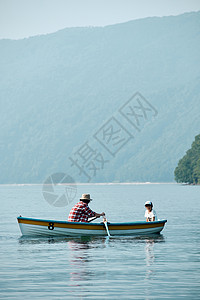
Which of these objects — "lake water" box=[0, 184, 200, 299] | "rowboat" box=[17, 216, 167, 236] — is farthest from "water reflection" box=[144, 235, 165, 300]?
"rowboat" box=[17, 216, 167, 236]

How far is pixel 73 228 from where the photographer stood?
39.2 m

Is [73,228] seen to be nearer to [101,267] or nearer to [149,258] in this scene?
[149,258]

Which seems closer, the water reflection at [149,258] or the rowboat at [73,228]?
the water reflection at [149,258]

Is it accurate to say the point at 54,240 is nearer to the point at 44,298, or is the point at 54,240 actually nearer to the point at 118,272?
the point at 118,272

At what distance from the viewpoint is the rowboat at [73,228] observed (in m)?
39.2

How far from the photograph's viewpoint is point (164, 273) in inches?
1000

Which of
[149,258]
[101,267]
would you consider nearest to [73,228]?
[149,258]

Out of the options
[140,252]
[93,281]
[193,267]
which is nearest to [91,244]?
[140,252]

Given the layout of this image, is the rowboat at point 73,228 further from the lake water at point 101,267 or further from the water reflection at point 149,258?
the water reflection at point 149,258

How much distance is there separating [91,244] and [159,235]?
248 inches

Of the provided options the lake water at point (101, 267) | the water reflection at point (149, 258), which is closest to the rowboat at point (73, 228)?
the lake water at point (101, 267)

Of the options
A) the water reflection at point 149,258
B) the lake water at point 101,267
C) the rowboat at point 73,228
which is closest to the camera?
the lake water at point 101,267

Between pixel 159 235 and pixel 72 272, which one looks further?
pixel 159 235

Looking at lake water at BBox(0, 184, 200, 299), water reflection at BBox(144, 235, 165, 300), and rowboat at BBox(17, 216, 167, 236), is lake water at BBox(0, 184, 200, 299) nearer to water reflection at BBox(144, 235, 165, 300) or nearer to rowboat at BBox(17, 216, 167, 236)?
water reflection at BBox(144, 235, 165, 300)
